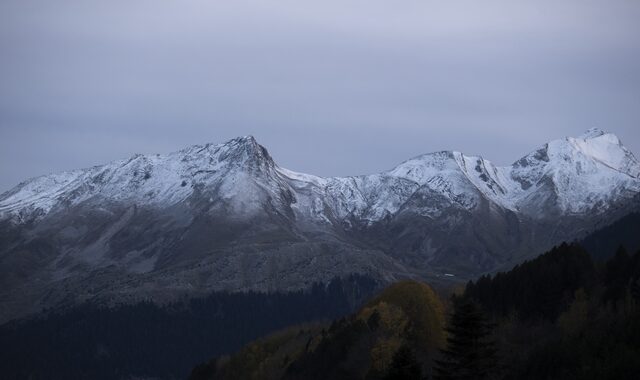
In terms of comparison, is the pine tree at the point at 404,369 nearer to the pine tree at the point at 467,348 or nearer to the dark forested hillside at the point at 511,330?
the pine tree at the point at 467,348

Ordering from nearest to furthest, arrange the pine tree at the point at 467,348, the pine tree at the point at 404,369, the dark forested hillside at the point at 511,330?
the pine tree at the point at 404,369
the pine tree at the point at 467,348
the dark forested hillside at the point at 511,330

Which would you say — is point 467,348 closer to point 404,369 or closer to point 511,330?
point 404,369

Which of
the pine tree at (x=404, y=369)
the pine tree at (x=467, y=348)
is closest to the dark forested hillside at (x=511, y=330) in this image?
the pine tree at (x=467, y=348)

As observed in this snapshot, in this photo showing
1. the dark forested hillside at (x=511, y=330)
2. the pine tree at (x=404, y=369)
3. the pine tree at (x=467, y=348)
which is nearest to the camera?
the pine tree at (x=404, y=369)

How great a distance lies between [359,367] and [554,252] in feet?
122

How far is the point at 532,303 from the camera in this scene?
516 ft

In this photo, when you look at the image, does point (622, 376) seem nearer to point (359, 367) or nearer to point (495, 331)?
point (495, 331)

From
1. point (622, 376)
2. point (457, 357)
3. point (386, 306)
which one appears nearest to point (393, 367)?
point (457, 357)

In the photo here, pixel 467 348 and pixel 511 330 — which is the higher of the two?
pixel 511 330

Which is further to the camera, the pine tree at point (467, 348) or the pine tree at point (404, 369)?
A: the pine tree at point (467, 348)

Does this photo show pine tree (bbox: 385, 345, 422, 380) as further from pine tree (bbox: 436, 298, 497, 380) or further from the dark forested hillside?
the dark forested hillside

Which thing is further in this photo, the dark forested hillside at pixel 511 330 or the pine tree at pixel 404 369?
the dark forested hillside at pixel 511 330

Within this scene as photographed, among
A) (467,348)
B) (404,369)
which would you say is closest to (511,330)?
(467,348)

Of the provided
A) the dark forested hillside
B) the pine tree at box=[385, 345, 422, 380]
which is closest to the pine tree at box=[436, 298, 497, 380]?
the dark forested hillside
